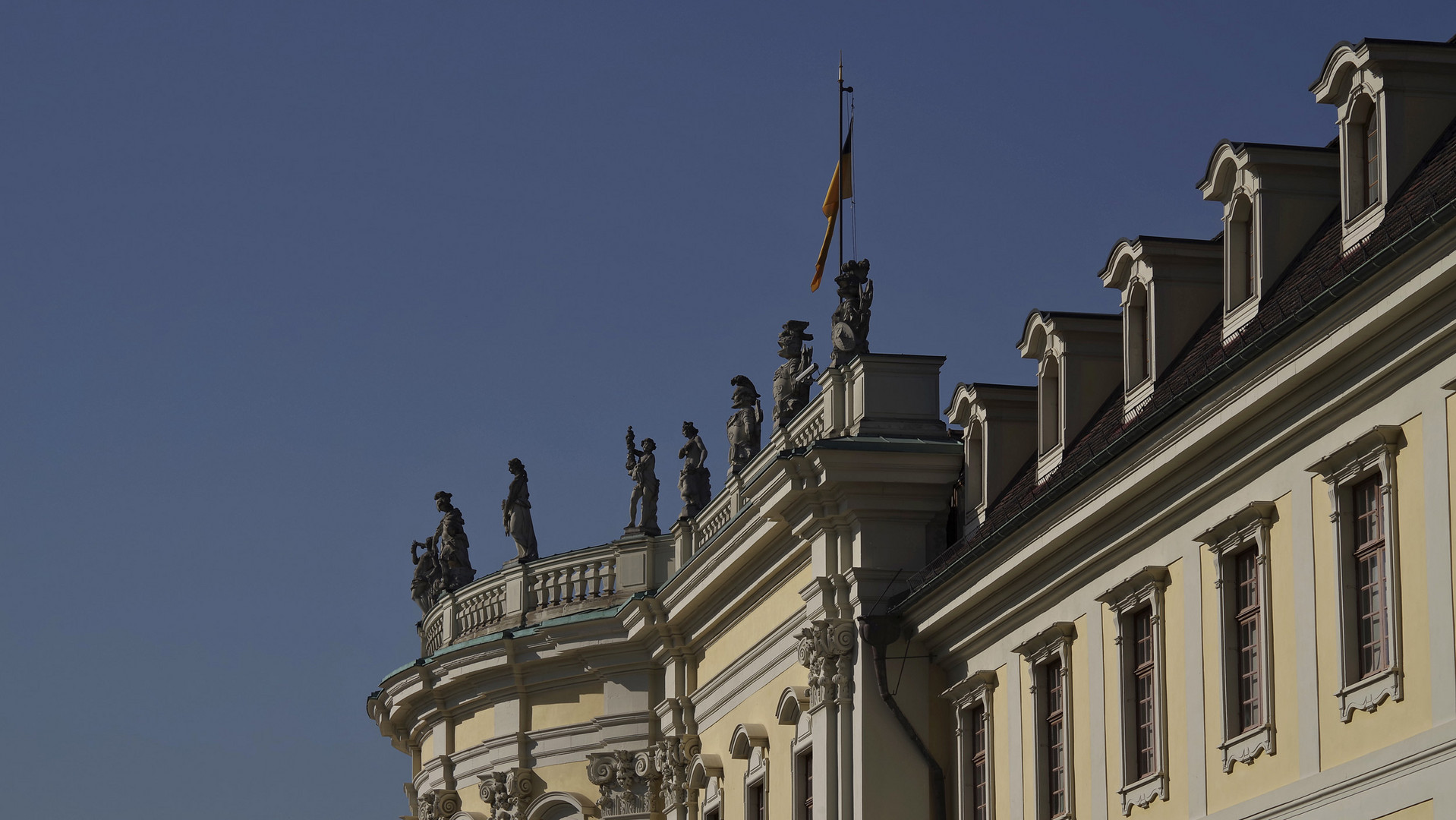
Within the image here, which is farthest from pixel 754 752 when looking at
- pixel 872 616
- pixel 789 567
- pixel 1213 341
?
pixel 1213 341

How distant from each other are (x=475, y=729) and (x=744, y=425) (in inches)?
399

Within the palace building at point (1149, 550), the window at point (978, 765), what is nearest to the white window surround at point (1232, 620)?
the palace building at point (1149, 550)

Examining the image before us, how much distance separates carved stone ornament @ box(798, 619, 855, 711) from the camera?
30.5m

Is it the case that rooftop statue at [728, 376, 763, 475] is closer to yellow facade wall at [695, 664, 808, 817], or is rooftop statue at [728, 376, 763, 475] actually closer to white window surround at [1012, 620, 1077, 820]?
yellow facade wall at [695, 664, 808, 817]

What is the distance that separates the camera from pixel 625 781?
40.8m

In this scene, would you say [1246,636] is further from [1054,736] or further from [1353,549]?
[1054,736]

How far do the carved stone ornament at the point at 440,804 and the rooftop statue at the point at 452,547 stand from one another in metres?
3.75

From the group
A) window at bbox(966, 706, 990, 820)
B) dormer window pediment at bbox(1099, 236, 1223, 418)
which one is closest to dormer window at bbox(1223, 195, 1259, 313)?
dormer window pediment at bbox(1099, 236, 1223, 418)

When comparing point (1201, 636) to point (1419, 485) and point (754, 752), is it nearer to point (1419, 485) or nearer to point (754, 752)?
point (1419, 485)

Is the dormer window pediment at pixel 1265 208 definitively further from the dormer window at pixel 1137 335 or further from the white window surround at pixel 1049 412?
the white window surround at pixel 1049 412

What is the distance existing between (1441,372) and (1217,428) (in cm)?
335

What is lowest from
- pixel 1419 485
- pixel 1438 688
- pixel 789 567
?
pixel 1438 688

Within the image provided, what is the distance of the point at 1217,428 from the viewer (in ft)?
73.2

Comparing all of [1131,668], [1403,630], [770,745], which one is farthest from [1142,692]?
[770,745]
